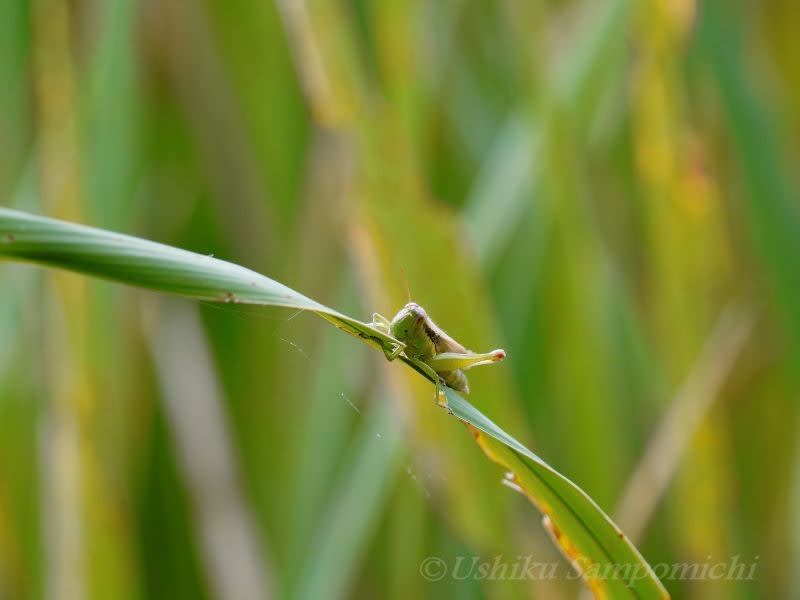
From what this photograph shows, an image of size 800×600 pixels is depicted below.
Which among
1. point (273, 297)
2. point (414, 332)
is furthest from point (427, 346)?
point (273, 297)

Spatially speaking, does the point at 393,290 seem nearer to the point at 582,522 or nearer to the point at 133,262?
the point at 582,522

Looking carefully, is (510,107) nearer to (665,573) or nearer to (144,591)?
(665,573)

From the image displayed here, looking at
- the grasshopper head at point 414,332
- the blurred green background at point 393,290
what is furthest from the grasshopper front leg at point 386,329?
the blurred green background at point 393,290

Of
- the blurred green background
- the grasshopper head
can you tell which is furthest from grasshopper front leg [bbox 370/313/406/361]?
the blurred green background

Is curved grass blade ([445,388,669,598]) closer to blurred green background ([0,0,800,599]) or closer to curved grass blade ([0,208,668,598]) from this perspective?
curved grass blade ([0,208,668,598])

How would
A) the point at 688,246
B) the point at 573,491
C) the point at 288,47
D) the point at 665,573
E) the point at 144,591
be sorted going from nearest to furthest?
the point at 573,491 → the point at 688,246 → the point at 665,573 → the point at 144,591 → the point at 288,47

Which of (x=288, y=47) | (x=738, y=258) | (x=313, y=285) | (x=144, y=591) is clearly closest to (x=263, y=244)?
(x=313, y=285)
